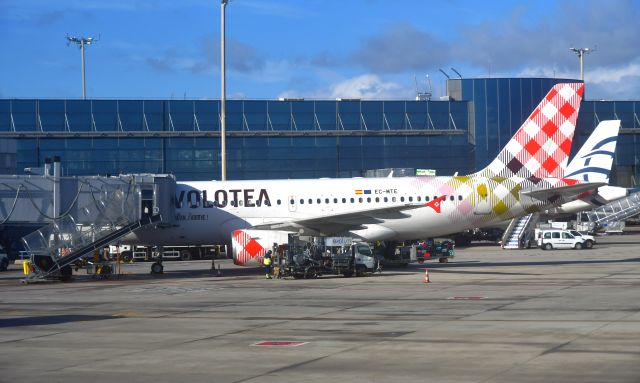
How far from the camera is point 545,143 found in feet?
157

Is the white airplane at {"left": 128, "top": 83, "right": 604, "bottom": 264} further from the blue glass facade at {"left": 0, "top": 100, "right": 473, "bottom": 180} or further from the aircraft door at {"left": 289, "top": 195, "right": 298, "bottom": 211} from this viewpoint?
the blue glass facade at {"left": 0, "top": 100, "right": 473, "bottom": 180}

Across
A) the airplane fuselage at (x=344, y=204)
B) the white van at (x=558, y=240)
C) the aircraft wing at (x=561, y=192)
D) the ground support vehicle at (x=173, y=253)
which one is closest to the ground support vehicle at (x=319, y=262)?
the airplane fuselage at (x=344, y=204)

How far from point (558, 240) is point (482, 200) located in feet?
83.3

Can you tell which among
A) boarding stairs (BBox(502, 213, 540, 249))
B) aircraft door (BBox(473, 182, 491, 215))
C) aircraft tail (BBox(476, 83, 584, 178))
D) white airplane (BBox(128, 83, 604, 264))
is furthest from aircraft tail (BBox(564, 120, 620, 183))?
boarding stairs (BBox(502, 213, 540, 249))

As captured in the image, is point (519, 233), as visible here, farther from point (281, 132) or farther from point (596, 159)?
point (281, 132)

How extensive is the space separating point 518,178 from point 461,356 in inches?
1191

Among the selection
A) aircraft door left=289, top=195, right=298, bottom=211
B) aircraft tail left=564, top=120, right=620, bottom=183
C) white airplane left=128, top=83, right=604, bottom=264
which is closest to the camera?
white airplane left=128, top=83, right=604, bottom=264

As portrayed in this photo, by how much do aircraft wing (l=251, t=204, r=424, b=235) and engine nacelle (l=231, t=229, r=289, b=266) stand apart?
1.83 m

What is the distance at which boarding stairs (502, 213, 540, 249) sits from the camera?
70188 mm

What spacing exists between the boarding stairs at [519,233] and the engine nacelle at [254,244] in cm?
3304

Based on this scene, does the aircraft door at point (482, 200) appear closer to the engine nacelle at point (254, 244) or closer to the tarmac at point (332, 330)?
the tarmac at point (332, 330)

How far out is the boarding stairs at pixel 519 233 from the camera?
70188 mm

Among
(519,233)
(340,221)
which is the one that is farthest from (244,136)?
(340,221)

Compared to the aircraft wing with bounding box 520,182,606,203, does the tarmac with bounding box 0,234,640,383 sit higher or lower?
lower
